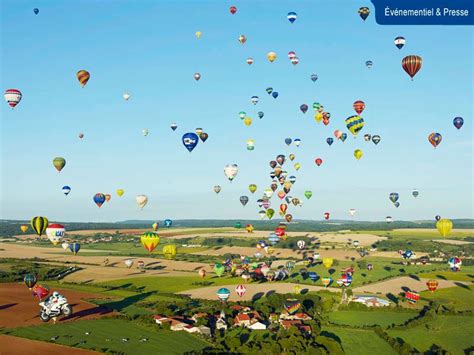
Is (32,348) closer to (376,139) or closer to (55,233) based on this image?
(55,233)

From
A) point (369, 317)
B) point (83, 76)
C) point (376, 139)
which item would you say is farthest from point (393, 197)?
point (83, 76)

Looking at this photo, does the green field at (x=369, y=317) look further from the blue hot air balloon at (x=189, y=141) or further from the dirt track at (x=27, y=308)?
the blue hot air balloon at (x=189, y=141)

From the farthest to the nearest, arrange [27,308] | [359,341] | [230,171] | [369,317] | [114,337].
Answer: [230,171] → [27,308] → [369,317] → [359,341] → [114,337]

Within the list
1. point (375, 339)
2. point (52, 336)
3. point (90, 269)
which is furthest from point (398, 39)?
point (90, 269)

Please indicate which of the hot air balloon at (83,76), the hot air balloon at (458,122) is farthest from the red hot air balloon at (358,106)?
the hot air balloon at (83,76)

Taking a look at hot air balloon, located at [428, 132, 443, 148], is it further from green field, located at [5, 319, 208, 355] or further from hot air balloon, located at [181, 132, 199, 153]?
green field, located at [5, 319, 208, 355]
